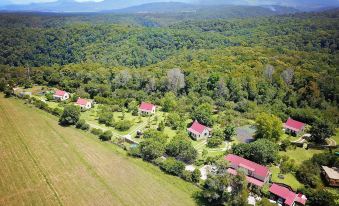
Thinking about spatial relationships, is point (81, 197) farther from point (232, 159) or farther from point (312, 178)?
point (312, 178)

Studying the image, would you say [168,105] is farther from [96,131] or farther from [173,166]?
[173,166]

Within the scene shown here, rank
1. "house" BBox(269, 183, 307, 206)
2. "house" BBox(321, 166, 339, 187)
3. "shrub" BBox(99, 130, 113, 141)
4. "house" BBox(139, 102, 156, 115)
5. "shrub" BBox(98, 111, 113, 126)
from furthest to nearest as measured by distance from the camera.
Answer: "house" BBox(139, 102, 156, 115) < "shrub" BBox(98, 111, 113, 126) < "shrub" BBox(99, 130, 113, 141) < "house" BBox(321, 166, 339, 187) < "house" BBox(269, 183, 307, 206)

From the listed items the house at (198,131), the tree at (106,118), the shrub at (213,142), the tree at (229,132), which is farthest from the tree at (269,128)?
the tree at (106,118)

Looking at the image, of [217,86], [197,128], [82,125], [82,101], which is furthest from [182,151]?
[217,86]

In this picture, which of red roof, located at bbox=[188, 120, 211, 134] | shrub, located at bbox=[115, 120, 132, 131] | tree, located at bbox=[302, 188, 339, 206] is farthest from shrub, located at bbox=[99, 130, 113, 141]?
tree, located at bbox=[302, 188, 339, 206]

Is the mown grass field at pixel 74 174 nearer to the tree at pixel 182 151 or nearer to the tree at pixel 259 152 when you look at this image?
the tree at pixel 182 151

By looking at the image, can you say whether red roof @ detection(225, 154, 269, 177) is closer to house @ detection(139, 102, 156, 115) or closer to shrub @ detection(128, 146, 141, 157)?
shrub @ detection(128, 146, 141, 157)
